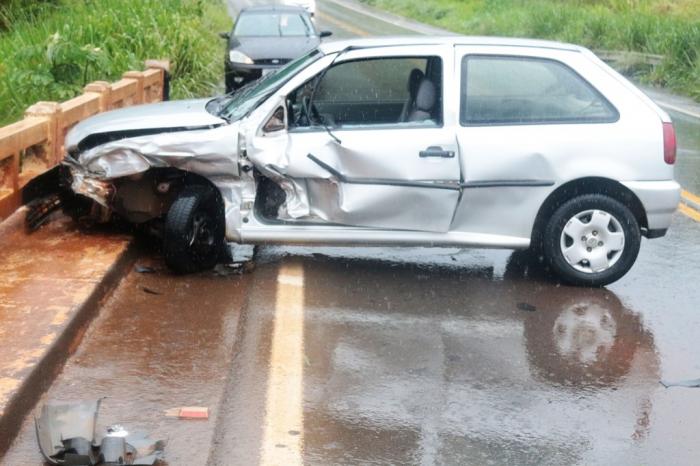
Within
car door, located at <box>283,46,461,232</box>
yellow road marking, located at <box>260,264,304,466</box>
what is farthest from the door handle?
yellow road marking, located at <box>260,264,304,466</box>

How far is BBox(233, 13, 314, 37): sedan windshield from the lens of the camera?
2022 centimetres

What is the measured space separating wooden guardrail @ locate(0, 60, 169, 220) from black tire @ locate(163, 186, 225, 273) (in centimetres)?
133

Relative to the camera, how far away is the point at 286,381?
18.8 feet

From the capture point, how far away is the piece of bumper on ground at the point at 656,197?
7719 millimetres

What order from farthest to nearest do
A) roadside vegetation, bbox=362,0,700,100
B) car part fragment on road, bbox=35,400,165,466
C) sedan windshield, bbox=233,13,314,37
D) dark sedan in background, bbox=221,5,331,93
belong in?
roadside vegetation, bbox=362,0,700,100
sedan windshield, bbox=233,13,314,37
dark sedan in background, bbox=221,5,331,93
car part fragment on road, bbox=35,400,165,466

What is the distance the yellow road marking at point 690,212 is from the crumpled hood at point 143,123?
16.2 ft

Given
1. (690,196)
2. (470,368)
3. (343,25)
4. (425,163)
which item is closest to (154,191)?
(425,163)

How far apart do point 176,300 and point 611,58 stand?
2141cm

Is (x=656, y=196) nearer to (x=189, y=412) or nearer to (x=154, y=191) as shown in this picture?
(x=154, y=191)

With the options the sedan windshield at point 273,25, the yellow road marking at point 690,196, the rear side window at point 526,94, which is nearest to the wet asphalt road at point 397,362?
the rear side window at point 526,94

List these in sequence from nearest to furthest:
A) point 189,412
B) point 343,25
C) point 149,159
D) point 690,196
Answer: point 189,412
point 149,159
point 690,196
point 343,25

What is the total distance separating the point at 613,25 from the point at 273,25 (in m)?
12.1

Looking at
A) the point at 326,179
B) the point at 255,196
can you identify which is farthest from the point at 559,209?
the point at 255,196

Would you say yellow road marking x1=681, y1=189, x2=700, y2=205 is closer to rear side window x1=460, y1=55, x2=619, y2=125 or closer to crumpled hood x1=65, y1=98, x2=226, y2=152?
rear side window x1=460, y1=55, x2=619, y2=125
